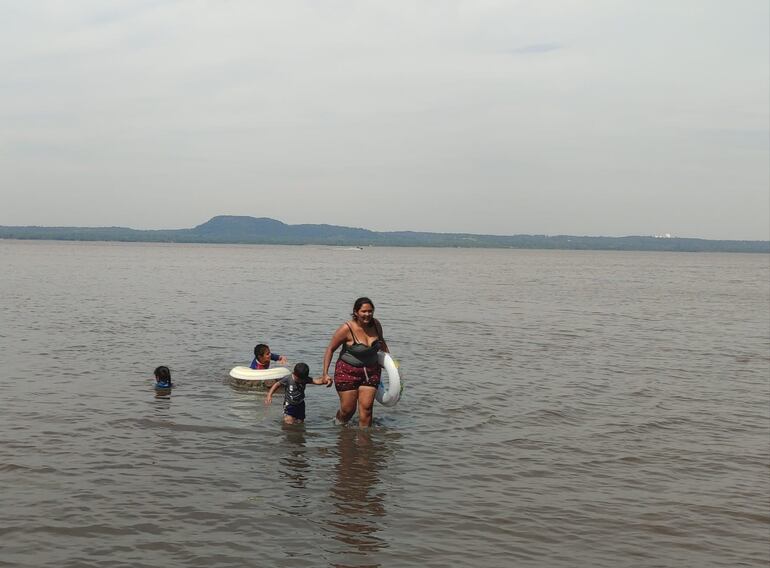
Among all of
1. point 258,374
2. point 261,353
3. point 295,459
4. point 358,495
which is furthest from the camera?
point 261,353

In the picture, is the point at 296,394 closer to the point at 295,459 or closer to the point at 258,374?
the point at 295,459

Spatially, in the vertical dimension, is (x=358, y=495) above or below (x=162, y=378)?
below

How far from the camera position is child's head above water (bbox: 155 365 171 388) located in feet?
45.9

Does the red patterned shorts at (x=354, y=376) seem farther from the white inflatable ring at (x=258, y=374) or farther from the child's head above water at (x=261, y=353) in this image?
the child's head above water at (x=261, y=353)

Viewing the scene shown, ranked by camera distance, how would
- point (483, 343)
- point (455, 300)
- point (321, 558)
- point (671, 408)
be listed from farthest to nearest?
point (455, 300)
point (483, 343)
point (671, 408)
point (321, 558)

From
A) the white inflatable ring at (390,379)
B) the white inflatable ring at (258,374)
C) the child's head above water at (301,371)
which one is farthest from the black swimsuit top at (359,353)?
the white inflatable ring at (258,374)

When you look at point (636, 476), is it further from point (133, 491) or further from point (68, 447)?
point (68, 447)

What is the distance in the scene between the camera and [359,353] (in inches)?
432

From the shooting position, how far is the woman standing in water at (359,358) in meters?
10.9

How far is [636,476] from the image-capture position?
983cm

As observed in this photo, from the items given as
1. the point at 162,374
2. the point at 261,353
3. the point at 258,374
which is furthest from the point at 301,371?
the point at 162,374

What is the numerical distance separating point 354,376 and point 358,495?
2.62 m

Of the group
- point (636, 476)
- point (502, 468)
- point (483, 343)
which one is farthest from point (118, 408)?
point (483, 343)

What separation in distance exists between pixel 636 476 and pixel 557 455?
123cm
